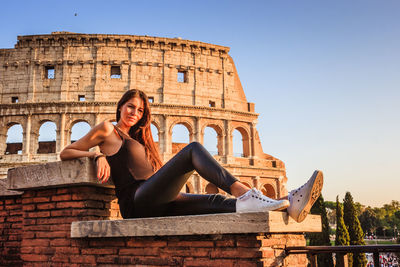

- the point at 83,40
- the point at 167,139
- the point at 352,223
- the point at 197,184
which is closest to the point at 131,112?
the point at 352,223

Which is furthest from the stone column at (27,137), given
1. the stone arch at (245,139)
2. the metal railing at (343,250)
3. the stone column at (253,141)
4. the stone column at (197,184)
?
the metal railing at (343,250)

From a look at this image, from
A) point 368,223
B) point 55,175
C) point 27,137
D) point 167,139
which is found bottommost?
point 368,223

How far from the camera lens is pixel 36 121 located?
25.2 m

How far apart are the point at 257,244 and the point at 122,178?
1.24 meters

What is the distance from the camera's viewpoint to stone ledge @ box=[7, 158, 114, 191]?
299 centimetres

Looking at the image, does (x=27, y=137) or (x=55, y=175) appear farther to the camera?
(x=27, y=137)

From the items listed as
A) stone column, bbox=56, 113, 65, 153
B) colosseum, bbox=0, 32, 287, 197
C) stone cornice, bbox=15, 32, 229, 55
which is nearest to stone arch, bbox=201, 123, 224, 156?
colosseum, bbox=0, 32, 287, 197

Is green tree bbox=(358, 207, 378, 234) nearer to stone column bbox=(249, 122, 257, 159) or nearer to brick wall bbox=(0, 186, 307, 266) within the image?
stone column bbox=(249, 122, 257, 159)

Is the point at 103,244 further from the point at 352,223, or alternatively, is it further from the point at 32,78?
the point at 32,78

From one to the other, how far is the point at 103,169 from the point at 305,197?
151cm

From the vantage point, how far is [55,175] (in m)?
3.13

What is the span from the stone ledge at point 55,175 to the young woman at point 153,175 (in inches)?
3.3

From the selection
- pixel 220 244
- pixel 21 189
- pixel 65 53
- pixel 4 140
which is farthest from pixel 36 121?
pixel 220 244

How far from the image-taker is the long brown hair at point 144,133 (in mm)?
3186
